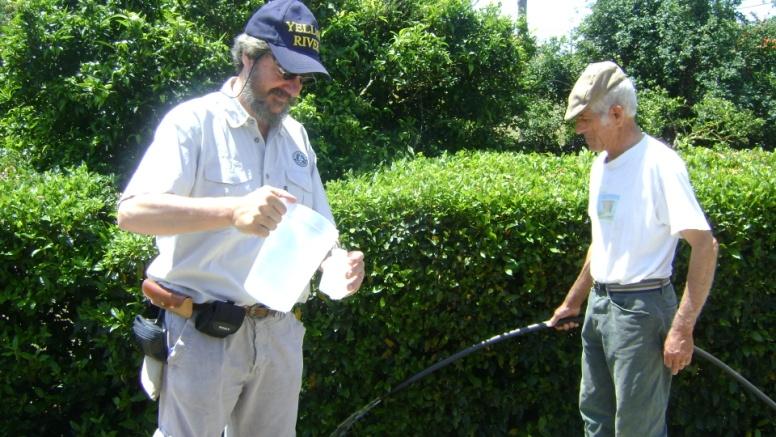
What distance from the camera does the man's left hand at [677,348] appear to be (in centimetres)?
319

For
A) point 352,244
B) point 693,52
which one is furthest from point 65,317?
point 693,52

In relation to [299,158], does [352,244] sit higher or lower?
lower

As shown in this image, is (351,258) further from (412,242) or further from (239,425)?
(412,242)

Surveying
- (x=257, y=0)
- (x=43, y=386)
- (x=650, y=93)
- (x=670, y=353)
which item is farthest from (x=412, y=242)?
(x=650, y=93)

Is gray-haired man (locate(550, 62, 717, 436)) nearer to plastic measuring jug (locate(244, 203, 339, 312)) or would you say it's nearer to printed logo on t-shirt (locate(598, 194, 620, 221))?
printed logo on t-shirt (locate(598, 194, 620, 221))

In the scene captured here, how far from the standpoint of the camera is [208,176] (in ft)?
8.27

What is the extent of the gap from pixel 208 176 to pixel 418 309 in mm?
1676

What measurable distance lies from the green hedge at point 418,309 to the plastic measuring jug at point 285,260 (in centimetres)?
127

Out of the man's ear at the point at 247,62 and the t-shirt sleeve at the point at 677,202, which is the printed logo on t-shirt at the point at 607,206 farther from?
the man's ear at the point at 247,62

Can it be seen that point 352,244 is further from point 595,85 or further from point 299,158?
point 595,85

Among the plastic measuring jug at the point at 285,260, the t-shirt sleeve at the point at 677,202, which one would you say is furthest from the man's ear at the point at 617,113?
the plastic measuring jug at the point at 285,260

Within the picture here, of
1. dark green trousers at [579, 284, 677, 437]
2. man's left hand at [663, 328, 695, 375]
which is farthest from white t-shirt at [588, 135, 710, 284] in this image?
man's left hand at [663, 328, 695, 375]

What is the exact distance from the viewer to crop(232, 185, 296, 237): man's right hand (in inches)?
86.2

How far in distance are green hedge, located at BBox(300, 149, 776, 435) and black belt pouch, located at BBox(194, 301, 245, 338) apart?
1307mm
